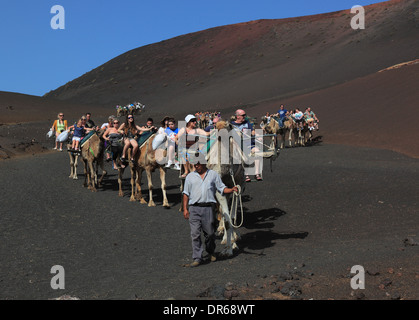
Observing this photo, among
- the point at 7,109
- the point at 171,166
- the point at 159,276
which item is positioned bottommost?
the point at 159,276

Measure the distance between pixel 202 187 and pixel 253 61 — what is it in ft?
293

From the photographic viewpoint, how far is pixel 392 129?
106 feet

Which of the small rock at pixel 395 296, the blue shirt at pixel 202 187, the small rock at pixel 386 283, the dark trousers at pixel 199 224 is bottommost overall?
the small rock at pixel 395 296

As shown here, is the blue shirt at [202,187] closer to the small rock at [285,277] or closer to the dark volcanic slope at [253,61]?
the small rock at [285,277]

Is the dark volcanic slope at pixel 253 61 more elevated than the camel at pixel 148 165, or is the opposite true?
the dark volcanic slope at pixel 253 61

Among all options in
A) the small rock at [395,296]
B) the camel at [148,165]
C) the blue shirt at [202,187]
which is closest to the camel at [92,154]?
the camel at [148,165]

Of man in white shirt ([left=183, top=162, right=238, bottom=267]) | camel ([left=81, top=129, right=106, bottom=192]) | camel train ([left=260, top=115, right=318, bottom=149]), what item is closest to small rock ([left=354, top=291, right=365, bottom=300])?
man in white shirt ([left=183, top=162, right=238, bottom=267])

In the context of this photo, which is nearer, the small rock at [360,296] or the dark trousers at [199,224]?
the small rock at [360,296]

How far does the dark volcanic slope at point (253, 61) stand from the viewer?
75.0 metres

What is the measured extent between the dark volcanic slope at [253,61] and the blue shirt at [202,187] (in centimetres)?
5863
